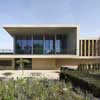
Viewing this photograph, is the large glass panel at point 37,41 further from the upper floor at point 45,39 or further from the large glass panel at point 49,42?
the large glass panel at point 49,42

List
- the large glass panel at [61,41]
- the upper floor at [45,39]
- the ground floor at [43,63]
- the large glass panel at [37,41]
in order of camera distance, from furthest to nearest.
Result: the large glass panel at [61,41] → the large glass panel at [37,41] → the ground floor at [43,63] → the upper floor at [45,39]

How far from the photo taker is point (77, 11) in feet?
64.7

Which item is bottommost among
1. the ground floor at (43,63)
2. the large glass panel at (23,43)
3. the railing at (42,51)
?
→ the ground floor at (43,63)

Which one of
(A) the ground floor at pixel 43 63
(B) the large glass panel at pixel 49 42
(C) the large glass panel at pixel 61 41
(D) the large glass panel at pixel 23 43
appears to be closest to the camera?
(A) the ground floor at pixel 43 63

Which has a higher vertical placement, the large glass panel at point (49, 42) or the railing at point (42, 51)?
the large glass panel at point (49, 42)

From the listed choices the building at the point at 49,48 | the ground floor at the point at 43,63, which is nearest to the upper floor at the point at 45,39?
the building at the point at 49,48

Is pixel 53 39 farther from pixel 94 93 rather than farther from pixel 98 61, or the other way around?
pixel 94 93

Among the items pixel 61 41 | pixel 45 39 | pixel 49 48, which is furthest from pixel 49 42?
pixel 61 41

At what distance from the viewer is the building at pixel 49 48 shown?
23344 mm

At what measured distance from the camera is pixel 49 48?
86.6 feet

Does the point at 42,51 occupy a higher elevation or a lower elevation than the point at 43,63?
higher

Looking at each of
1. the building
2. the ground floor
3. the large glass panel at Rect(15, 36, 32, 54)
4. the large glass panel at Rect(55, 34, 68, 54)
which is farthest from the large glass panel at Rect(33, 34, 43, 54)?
the large glass panel at Rect(55, 34, 68, 54)

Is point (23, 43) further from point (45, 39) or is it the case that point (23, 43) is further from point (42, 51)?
point (42, 51)

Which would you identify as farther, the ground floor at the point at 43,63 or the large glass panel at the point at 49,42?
the large glass panel at the point at 49,42
